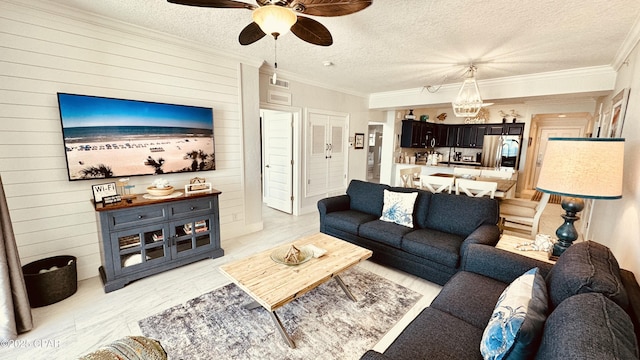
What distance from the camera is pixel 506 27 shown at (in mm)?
2521

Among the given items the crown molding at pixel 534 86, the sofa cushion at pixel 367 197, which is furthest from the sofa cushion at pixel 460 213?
the crown molding at pixel 534 86

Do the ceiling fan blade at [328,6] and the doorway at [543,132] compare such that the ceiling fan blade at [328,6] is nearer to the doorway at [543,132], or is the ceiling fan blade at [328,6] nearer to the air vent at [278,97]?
the air vent at [278,97]

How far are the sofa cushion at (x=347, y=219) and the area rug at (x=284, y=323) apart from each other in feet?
2.66

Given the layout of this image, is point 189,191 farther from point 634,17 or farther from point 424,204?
point 634,17

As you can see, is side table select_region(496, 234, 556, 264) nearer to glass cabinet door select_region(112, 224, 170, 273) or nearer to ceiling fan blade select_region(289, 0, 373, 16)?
ceiling fan blade select_region(289, 0, 373, 16)

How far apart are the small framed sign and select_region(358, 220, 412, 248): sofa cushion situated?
2.70 meters

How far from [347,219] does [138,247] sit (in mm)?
2331

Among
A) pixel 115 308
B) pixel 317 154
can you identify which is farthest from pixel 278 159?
pixel 115 308

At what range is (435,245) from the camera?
2.62 metres

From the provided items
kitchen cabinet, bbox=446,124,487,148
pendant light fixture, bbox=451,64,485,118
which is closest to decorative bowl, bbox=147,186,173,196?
pendant light fixture, bbox=451,64,485,118

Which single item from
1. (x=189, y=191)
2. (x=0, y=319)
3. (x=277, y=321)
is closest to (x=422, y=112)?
(x=189, y=191)

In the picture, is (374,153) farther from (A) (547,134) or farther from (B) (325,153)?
(A) (547,134)

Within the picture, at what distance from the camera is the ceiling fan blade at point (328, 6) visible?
1.61 meters

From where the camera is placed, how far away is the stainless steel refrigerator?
710 cm
